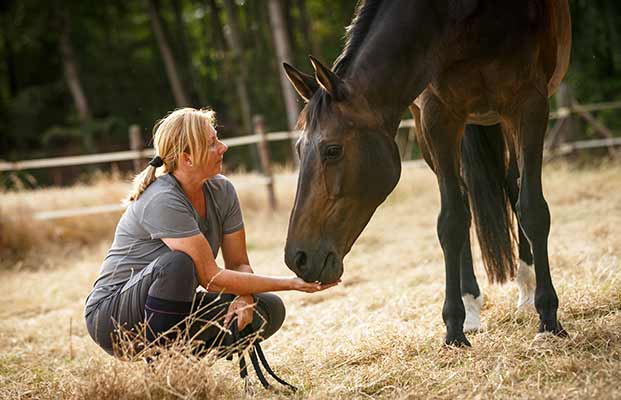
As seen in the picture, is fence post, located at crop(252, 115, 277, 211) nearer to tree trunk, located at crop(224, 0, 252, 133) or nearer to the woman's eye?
the woman's eye

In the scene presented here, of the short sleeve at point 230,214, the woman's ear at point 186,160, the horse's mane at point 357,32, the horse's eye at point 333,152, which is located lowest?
the short sleeve at point 230,214

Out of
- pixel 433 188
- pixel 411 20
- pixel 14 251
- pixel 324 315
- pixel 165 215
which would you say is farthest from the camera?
pixel 433 188

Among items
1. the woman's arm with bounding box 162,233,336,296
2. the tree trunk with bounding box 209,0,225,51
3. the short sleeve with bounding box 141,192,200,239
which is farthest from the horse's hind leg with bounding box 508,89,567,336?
the tree trunk with bounding box 209,0,225,51

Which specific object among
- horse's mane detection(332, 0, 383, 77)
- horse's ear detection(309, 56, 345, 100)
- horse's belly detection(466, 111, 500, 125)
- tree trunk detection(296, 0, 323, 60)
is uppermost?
tree trunk detection(296, 0, 323, 60)

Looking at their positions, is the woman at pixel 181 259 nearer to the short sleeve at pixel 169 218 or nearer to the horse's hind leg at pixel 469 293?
the short sleeve at pixel 169 218

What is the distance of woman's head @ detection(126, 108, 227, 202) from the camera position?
9.34 feet

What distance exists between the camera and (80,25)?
22.0 m

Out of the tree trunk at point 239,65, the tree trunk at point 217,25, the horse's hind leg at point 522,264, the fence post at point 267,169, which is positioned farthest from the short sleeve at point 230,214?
the tree trunk at point 217,25

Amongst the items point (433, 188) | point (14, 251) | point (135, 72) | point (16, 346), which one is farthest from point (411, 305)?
point (135, 72)

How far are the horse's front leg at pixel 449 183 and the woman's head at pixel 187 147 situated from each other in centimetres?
104

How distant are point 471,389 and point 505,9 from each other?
169 cm

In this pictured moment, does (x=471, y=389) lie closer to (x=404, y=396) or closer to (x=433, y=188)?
(x=404, y=396)

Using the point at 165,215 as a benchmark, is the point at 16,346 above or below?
below

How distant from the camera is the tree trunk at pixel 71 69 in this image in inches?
779
